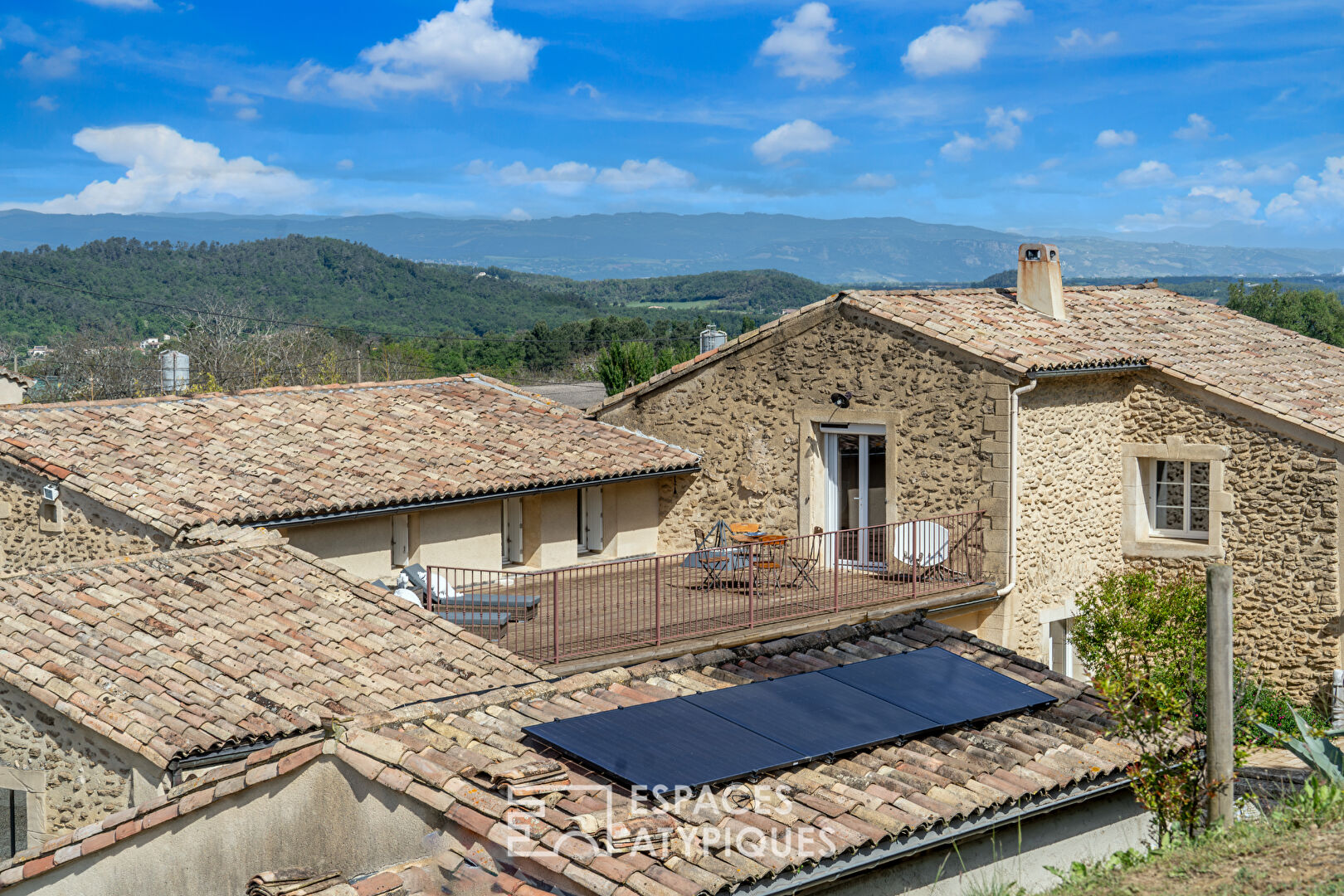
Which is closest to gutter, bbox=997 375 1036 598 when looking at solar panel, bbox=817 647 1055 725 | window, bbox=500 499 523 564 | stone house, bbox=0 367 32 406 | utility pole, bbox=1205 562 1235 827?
solar panel, bbox=817 647 1055 725

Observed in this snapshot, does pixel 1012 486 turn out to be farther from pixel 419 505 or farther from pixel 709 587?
pixel 419 505

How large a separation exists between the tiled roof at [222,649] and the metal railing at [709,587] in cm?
132

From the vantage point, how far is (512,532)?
17859 mm

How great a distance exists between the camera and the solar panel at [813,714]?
27.7ft

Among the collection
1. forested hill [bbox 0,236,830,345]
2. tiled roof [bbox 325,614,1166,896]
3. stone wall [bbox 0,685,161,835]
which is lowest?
stone wall [bbox 0,685,161,835]

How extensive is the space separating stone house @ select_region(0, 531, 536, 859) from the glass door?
6902mm

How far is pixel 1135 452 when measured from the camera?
1822cm

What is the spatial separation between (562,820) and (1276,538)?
1367 centimetres

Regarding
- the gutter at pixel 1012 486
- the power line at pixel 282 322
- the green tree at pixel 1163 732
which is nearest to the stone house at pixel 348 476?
the gutter at pixel 1012 486

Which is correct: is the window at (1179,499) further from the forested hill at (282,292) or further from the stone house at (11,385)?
the forested hill at (282,292)

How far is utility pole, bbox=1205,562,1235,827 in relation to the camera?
23.5ft

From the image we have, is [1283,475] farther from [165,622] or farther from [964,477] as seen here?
[165,622]

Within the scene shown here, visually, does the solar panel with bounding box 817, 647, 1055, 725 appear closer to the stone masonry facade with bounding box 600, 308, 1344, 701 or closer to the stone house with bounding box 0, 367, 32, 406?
the stone masonry facade with bounding box 600, 308, 1344, 701

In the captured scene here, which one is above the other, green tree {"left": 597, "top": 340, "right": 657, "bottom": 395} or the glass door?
green tree {"left": 597, "top": 340, "right": 657, "bottom": 395}
